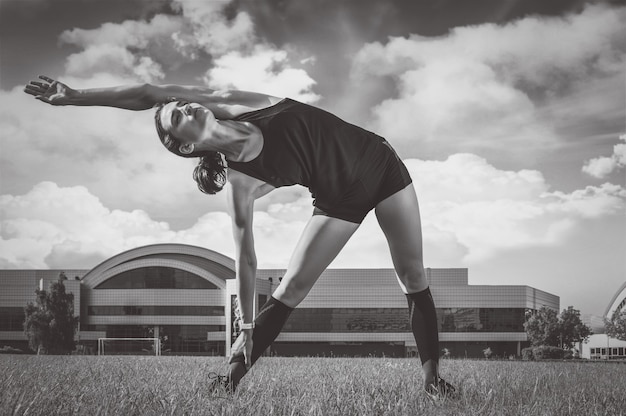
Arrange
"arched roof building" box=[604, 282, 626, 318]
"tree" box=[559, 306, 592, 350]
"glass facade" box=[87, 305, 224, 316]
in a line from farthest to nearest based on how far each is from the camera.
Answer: "arched roof building" box=[604, 282, 626, 318] < "glass facade" box=[87, 305, 224, 316] < "tree" box=[559, 306, 592, 350]

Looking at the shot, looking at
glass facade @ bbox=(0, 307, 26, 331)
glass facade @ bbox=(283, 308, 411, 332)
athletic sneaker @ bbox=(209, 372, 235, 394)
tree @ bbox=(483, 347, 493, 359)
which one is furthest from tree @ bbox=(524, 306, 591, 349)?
athletic sneaker @ bbox=(209, 372, 235, 394)

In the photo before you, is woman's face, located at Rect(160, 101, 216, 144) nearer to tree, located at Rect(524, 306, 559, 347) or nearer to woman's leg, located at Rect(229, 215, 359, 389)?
woman's leg, located at Rect(229, 215, 359, 389)

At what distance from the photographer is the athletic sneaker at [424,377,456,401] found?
4.47 m

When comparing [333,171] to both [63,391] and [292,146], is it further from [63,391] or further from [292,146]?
[63,391]

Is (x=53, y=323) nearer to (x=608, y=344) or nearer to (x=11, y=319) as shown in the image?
(x=11, y=319)

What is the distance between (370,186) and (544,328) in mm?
55885

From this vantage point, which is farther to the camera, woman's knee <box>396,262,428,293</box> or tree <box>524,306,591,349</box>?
tree <box>524,306,591,349</box>

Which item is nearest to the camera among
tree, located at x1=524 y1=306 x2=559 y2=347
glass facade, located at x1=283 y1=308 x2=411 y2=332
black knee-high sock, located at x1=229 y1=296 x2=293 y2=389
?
black knee-high sock, located at x1=229 y1=296 x2=293 y2=389

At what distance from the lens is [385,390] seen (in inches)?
198

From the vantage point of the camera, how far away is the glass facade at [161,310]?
66688mm

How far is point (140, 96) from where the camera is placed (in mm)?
4113

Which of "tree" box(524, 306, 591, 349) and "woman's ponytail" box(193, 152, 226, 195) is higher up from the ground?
"woman's ponytail" box(193, 152, 226, 195)

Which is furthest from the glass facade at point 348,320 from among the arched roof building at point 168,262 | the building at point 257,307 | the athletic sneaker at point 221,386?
the athletic sneaker at point 221,386

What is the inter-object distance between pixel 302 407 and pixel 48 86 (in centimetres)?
248
